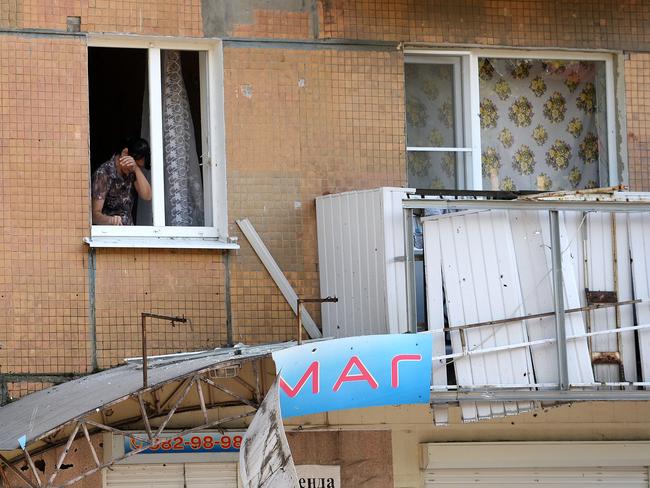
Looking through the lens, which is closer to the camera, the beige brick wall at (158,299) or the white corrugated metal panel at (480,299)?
the white corrugated metal panel at (480,299)

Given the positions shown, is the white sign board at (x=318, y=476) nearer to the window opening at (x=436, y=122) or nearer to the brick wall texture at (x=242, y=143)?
the brick wall texture at (x=242, y=143)

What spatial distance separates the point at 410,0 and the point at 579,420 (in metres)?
3.57

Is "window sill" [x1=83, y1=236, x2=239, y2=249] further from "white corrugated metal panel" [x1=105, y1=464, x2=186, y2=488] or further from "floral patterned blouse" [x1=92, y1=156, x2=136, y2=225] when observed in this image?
"white corrugated metal panel" [x1=105, y1=464, x2=186, y2=488]

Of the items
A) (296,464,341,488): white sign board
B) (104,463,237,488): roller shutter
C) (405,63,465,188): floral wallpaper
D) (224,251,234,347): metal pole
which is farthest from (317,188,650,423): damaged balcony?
(104,463,237,488): roller shutter

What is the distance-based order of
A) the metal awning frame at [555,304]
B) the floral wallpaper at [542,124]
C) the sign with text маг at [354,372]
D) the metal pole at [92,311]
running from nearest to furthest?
the sign with text маг at [354,372] → the metal awning frame at [555,304] → the metal pole at [92,311] → the floral wallpaper at [542,124]

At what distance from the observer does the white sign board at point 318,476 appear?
11227mm

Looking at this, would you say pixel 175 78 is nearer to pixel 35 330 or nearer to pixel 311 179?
pixel 311 179

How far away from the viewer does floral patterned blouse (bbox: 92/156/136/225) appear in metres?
11.4

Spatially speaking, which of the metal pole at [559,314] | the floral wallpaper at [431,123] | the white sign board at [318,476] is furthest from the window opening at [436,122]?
the white sign board at [318,476]

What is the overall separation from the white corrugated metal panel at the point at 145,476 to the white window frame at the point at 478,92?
10.8ft

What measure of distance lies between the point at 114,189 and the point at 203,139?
0.81 metres

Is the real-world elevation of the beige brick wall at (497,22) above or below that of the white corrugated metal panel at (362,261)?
above

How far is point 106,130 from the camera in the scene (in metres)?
11.8

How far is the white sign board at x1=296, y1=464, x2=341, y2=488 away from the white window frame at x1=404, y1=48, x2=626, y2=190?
2574 millimetres
